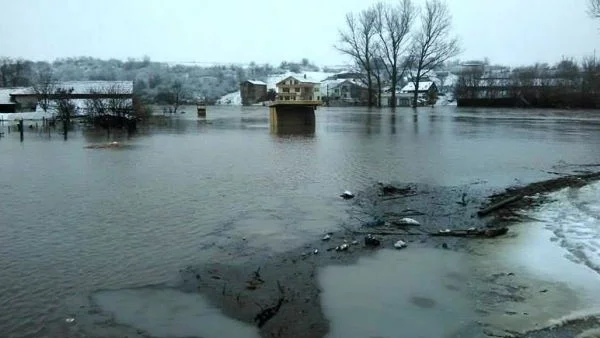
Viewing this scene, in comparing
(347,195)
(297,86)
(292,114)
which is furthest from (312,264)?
(297,86)

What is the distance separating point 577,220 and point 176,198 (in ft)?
25.5

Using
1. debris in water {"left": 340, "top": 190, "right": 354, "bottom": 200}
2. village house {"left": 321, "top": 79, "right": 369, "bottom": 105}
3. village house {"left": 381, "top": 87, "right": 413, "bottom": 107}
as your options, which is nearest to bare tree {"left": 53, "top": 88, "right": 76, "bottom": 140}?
debris in water {"left": 340, "top": 190, "right": 354, "bottom": 200}

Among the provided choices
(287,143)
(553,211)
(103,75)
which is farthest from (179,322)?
(103,75)

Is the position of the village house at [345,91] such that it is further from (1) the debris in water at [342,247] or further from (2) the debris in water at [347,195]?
(1) the debris in water at [342,247]

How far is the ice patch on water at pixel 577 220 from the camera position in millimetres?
7715

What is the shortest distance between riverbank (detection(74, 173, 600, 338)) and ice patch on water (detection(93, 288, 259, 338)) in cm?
2

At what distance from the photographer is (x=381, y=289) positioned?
6.62 m

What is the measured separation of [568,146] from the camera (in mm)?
23047

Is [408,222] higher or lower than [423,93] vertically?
lower

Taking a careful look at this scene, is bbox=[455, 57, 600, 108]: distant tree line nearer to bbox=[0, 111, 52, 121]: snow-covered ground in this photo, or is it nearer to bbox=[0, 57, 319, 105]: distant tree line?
bbox=[0, 111, 52, 121]: snow-covered ground

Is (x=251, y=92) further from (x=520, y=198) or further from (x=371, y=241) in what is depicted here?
(x=371, y=241)

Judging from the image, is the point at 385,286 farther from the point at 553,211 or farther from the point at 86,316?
the point at 553,211

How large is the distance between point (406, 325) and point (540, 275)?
2315 millimetres

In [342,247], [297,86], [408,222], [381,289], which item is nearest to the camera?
[381,289]
